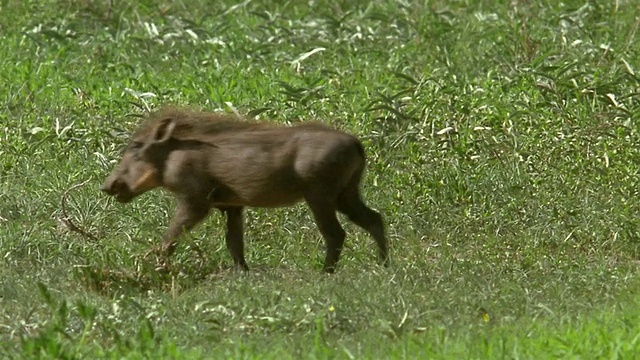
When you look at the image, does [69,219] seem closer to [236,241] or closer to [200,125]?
[200,125]

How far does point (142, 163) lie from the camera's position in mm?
8703

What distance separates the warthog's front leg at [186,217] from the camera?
8438 millimetres

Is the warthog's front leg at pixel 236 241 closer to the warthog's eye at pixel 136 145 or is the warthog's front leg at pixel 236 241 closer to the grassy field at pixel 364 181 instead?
the grassy field at pixel 364 181

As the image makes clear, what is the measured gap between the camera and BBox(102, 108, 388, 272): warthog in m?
8.25

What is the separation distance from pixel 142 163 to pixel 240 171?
2.00 feet

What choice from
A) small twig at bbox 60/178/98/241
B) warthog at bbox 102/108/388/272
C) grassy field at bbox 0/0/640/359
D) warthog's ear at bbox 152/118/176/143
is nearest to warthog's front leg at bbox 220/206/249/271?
warthog at bbox 102/108/388/272

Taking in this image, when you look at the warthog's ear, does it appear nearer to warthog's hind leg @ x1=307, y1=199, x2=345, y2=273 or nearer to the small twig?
the small twig

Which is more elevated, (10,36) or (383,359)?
(383,359)

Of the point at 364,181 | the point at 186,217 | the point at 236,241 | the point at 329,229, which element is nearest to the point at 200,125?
the point at 186,217

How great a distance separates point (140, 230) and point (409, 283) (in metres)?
1.93

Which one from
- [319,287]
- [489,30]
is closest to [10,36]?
[489,30]

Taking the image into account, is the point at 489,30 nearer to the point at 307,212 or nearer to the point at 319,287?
the point at 307,212

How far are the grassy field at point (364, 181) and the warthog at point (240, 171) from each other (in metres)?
0.21

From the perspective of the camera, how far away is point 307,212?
942 cm
